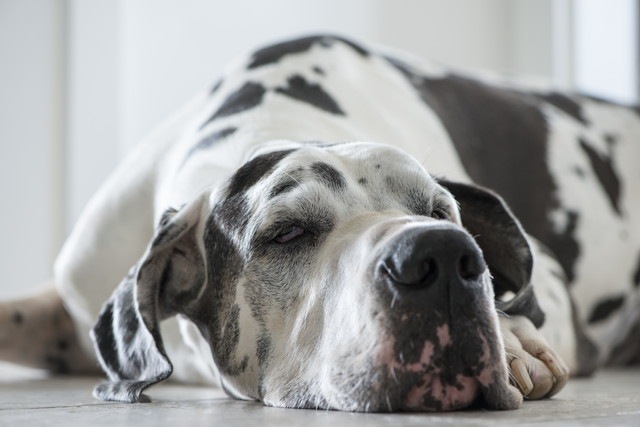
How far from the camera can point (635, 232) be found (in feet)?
15.0

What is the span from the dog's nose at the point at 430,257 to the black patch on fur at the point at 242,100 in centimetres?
143

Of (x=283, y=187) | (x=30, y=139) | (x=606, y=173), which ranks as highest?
(x=283, y=187)

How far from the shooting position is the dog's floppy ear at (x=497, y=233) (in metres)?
2.81

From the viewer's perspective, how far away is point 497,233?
2844 millimetres

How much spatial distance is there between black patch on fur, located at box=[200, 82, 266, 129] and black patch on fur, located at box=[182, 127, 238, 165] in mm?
127

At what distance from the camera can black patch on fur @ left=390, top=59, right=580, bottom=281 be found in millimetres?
4086

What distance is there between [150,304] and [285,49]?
1.48 m

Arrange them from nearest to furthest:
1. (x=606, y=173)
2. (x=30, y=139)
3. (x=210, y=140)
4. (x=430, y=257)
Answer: (x=430, y=257)
(x=210, y=140)
(x=606, y=173)
(x=30, y=139)

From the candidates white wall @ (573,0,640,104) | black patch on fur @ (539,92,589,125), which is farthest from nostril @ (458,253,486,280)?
white wall @ (573,0,640,104)

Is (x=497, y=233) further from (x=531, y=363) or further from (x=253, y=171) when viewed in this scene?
(x=253, y=171)

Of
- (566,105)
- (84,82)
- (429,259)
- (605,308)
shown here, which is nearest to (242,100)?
(429,259)

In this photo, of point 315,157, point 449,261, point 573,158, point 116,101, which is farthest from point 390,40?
point 449,261

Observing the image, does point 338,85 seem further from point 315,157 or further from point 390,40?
point 390,40

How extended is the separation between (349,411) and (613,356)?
2876mm
